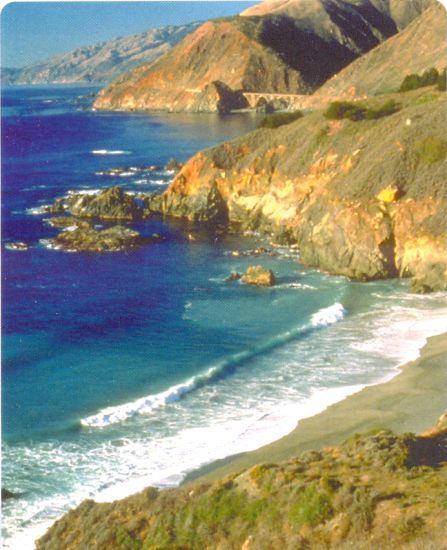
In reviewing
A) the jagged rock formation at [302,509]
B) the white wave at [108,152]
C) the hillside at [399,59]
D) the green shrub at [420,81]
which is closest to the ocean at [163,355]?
the jagged rock formation at [302,509]

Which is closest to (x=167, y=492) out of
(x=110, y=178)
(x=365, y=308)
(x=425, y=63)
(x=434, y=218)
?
(x=365, y=308)

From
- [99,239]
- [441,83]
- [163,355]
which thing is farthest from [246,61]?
[163,355]

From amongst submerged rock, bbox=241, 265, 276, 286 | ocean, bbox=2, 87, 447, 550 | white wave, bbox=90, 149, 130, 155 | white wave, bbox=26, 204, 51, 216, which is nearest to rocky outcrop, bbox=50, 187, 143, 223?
white wave, bbox=26, 204, 51, 216

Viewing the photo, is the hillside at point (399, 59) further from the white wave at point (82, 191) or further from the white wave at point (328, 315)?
the white wave at point (328, 315)

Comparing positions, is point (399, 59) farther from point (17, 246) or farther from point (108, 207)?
point (17, 246)

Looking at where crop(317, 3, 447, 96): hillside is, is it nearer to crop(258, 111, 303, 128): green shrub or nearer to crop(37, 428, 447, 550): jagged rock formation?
A: crop(258, 111, 303, 128): green shrub

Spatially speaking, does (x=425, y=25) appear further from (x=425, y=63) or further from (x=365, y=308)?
(x=365, y=308)
